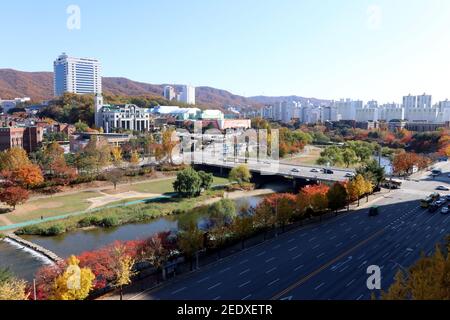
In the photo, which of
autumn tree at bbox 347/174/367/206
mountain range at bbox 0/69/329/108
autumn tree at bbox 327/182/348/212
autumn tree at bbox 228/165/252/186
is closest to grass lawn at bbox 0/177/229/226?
autumn tree at bbox 228/165/252/186

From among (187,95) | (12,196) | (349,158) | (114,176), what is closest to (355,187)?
(114,176)

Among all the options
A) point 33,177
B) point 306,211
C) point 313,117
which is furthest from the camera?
point 313,117

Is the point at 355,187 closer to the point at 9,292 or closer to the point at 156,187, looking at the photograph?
the point at 156,187

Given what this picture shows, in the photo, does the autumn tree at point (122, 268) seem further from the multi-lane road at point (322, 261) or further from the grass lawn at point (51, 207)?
the grass lawn at point (51, 207)

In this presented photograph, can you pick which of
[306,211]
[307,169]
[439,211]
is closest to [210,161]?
[307,169]

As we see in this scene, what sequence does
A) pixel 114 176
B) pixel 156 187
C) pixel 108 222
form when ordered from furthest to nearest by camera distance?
1. pixel 156 187
2. pixel 114 176
3. pixel 108 222

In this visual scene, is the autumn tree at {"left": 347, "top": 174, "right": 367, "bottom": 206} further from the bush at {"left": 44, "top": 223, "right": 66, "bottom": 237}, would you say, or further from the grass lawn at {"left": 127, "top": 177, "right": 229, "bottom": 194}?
the bush at {"left": 44, "top": 223, "right": 66, "bottom": 237}
